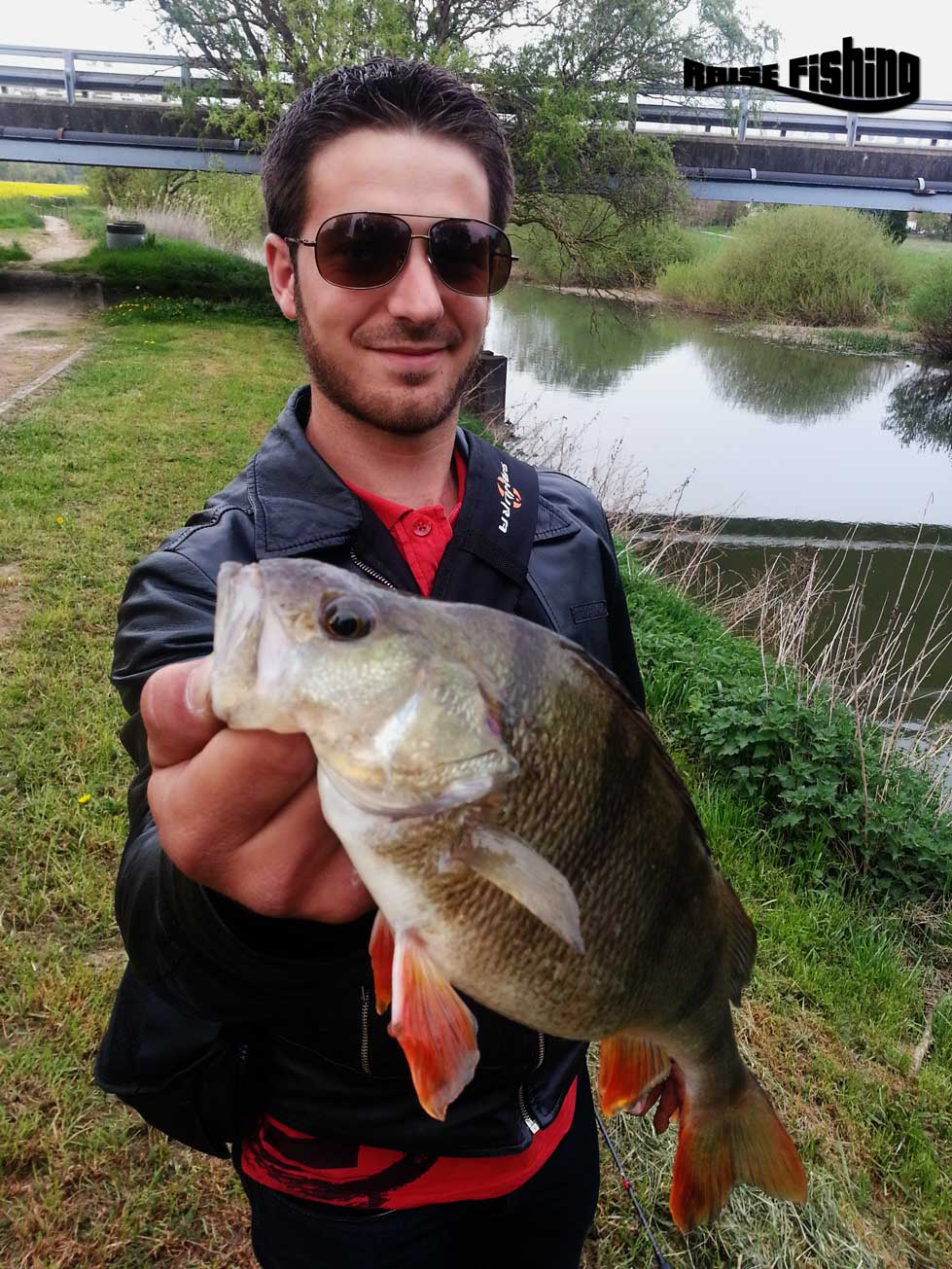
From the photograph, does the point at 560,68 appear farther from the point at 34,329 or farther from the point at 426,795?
the point at 426,795

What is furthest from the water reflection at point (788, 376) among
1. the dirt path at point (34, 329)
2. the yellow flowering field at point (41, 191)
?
the yellow flowering field at point (41, 191)

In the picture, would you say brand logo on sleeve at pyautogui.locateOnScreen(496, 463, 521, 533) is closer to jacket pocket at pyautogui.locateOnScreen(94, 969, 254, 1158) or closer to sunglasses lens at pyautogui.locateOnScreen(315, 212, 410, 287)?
sunglasses lens at pyautogui.locateOnScreen(315, 212, 410, 287)

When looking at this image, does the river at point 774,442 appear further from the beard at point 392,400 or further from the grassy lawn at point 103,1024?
the beard at point 392,400

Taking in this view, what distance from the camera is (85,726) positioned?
398cm

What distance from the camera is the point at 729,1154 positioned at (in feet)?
4.91

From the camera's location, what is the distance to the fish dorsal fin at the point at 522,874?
1060mm

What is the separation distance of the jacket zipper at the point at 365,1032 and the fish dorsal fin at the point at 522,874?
48 cm

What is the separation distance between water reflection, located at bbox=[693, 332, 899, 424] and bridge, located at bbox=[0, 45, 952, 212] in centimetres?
356

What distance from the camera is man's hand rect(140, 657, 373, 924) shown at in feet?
3.32

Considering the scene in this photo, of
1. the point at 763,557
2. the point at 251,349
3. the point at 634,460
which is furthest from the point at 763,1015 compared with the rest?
the point at 251,349

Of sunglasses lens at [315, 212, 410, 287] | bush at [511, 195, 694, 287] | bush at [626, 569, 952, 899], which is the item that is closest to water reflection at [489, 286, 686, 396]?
bush at [511, 195, 694, 287]

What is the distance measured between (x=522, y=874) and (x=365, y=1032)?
1.84ft

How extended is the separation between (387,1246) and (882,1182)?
1870mm

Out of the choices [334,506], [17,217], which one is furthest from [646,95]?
[17,217]
